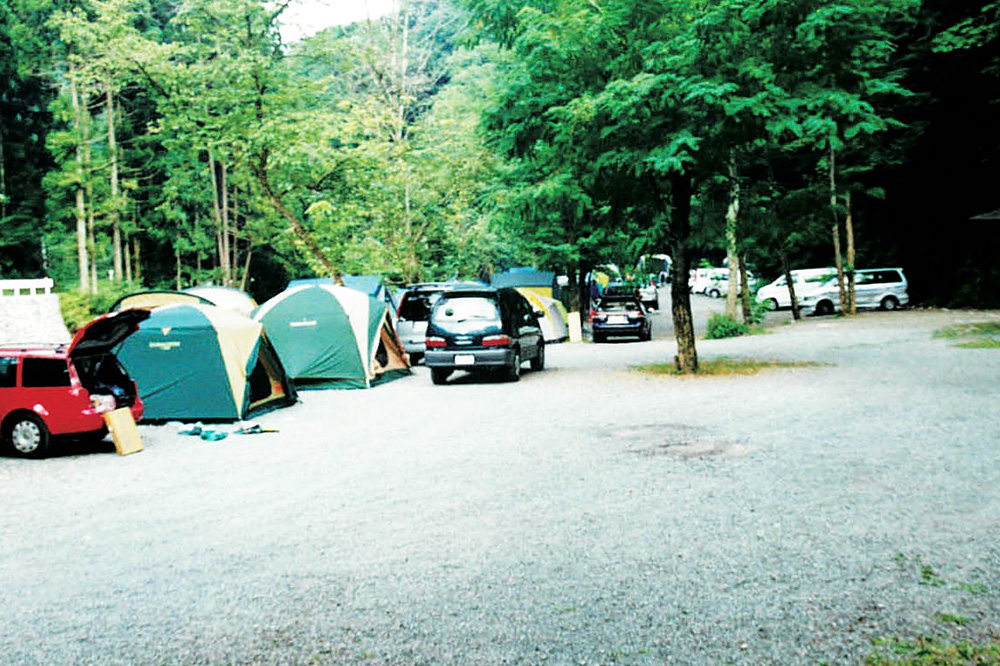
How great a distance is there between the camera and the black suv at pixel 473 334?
16.5m

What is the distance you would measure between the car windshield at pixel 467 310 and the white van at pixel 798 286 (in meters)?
16.9

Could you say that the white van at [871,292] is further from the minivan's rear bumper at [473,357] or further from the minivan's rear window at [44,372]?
the minivan's rear window at [44,372]

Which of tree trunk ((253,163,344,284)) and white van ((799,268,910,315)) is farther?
white van ((799,268,910,315))

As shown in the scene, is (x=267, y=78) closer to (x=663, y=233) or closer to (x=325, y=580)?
(x=663, y=233)

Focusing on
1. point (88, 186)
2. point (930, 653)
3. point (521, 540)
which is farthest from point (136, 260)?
point (930, 653)

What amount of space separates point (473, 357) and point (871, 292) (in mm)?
23534

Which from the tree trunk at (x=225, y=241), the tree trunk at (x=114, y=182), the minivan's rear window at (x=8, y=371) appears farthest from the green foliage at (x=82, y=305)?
the minivan's rear window at (x=8, y=371)

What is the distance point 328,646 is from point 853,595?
2.83 m

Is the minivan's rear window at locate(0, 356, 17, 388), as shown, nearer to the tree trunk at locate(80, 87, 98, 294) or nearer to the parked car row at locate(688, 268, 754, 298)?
the tree trunk at locate(80, 87, 98, 294)

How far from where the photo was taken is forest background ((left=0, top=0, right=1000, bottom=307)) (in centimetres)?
1473

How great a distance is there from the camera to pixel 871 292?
114ft

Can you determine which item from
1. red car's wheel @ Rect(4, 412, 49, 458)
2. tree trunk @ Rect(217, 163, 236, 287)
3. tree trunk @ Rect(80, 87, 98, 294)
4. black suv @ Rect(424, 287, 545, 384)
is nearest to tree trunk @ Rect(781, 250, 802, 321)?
black suv @ Rect(424, 287, 545, 384)

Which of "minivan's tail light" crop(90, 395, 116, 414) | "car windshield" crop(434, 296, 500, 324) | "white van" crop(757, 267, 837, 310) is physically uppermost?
"white van" crop(757, 267, 837, 310)

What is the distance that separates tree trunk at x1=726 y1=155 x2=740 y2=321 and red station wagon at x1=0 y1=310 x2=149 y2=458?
11.5 metres
